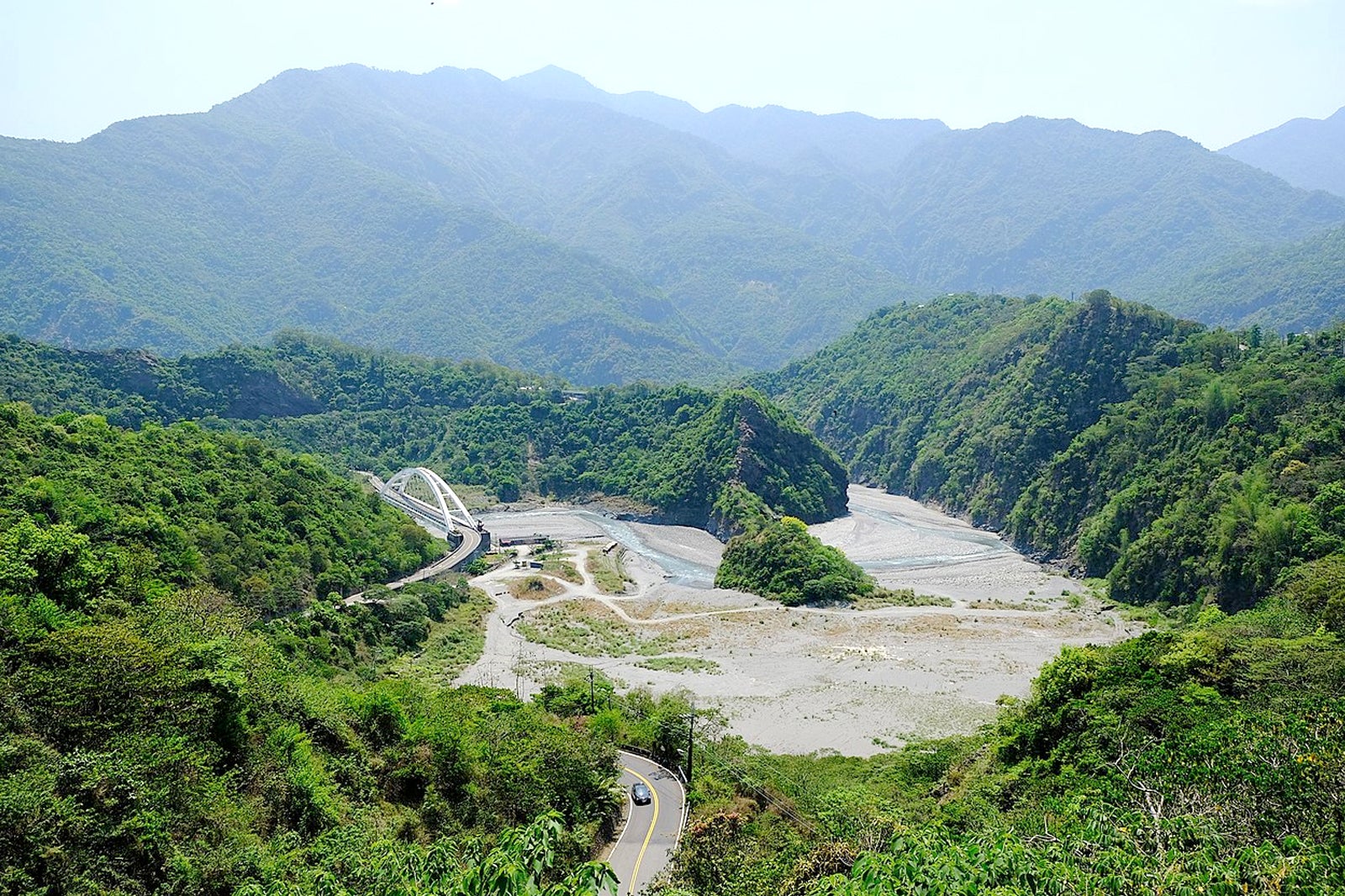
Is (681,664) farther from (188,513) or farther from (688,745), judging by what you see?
(188,513)

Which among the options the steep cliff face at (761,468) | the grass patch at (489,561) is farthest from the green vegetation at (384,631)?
the steep cliff face at (761,468)

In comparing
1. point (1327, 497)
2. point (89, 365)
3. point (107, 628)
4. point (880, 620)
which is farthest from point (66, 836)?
point (89, 365)

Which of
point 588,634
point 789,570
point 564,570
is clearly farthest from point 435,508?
point 789,570

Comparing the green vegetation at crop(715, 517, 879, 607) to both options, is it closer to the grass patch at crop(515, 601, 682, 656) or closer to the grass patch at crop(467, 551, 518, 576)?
the grass patch at crop(515, 601, 682, 656)

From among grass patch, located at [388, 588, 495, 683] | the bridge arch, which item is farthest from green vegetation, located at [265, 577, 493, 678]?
the bridge arch

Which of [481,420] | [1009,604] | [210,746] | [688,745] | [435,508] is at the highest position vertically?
[210,746]

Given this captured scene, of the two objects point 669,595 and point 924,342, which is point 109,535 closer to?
point 669,595
